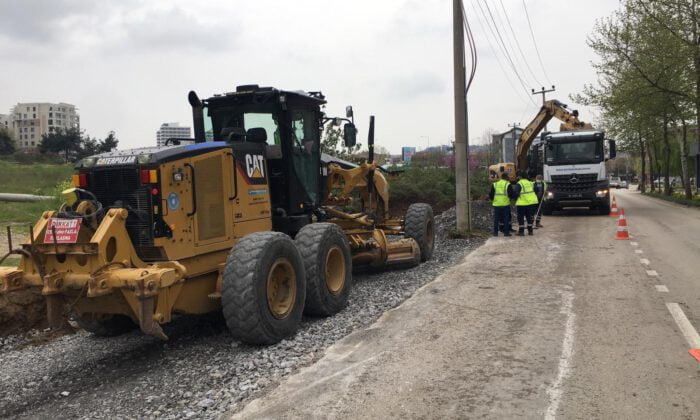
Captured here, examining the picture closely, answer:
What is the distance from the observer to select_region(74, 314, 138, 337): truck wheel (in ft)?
20.5

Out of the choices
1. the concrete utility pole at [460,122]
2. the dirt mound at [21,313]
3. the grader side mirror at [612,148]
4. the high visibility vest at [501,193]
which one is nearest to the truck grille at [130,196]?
the dirt mound at [21,313]

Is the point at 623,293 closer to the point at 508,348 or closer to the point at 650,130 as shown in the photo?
the point at 508,348

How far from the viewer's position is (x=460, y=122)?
14.5m

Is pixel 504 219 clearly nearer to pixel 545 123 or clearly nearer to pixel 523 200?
pixel 523 200

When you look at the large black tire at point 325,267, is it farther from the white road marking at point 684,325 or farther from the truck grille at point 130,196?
the white road marking at point 684,325

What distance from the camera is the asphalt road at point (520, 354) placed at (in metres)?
4.18

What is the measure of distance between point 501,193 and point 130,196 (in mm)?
11122

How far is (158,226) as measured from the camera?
534cm

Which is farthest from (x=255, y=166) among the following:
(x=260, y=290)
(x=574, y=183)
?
(x=574, y=183)

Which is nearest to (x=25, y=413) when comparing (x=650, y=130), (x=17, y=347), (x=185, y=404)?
(x=185, y=404)

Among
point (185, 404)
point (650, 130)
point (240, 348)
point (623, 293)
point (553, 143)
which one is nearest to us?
point (185, 404)

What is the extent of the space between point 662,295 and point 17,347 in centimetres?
812

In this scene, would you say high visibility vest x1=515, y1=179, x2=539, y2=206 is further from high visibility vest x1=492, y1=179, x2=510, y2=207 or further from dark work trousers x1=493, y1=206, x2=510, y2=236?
high visibility vest x1=492, y1=179, x2=510, y2=207

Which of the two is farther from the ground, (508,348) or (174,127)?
(174,127)
